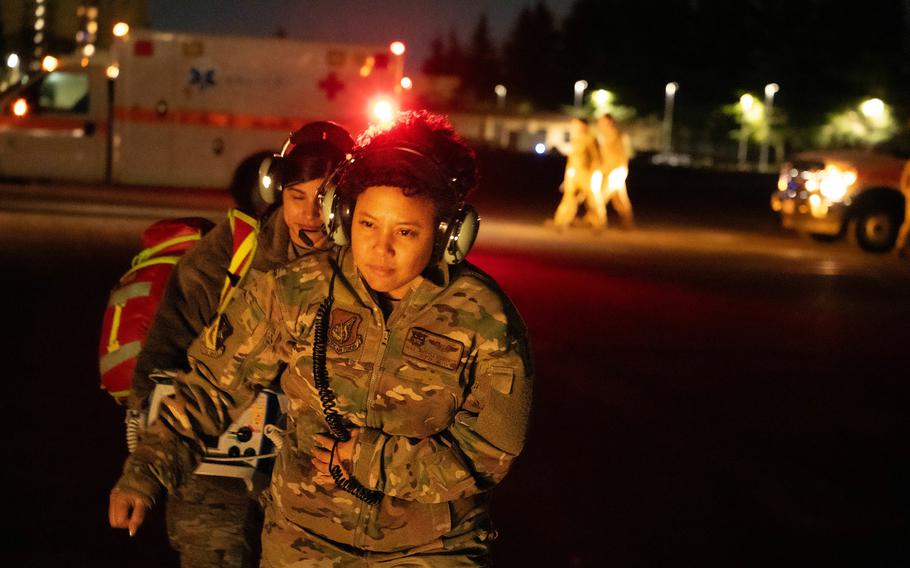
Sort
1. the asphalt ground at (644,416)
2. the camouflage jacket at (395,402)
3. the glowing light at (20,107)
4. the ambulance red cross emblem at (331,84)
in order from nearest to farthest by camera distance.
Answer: the camouflage jacket at (395,402)
the asphalt ground at (644,416)
the ambulance red cross emblem at (331,84)
the glowing light at (20,107)

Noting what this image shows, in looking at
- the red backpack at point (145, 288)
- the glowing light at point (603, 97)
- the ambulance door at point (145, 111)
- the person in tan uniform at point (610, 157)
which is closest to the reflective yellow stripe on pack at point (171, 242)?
the red backpack at point (145, 288)

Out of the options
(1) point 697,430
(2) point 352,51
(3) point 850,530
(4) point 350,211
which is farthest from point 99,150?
(4) point 350,211

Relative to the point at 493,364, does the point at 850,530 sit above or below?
below

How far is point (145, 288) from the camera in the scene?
156 inches

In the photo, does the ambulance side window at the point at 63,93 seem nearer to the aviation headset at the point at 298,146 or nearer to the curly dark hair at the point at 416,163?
the aviation headset at the point at 298,146

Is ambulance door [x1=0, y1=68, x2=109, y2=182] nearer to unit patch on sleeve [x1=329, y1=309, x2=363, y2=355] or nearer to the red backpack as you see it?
the red backpack

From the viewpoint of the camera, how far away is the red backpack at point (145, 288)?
12.3ft

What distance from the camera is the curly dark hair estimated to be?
287cm

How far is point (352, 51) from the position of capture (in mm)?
22500

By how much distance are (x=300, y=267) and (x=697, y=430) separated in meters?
5.40

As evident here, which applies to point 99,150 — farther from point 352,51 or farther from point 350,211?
point 350,211

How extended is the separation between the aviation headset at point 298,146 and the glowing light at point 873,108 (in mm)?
57961

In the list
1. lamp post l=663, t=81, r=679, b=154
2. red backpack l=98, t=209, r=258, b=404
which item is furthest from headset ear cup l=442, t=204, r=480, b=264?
lamp post l=663, t=81, r=679, b=154

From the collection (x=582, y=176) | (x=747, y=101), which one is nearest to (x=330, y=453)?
(x=582, y=176)
